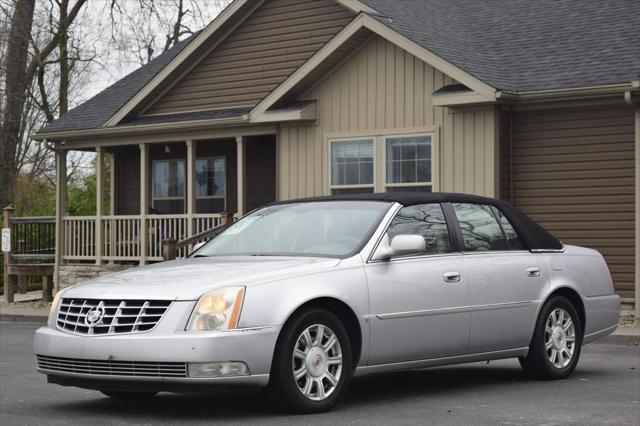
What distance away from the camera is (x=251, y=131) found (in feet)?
75.5

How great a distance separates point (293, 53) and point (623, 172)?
7.22 meters

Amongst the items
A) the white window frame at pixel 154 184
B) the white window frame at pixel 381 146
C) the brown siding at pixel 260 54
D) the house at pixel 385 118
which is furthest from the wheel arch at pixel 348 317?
the white window frame at pixel 154 184

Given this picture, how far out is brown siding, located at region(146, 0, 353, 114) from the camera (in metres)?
23.0

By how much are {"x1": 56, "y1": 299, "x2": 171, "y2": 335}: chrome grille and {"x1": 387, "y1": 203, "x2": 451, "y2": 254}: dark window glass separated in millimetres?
2145

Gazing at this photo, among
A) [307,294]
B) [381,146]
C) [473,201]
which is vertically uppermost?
[381,146]

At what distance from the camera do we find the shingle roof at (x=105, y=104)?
2588 centimetres

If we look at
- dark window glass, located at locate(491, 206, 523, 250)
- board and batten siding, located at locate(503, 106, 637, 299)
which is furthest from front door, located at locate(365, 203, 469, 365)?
board and batten siding, located at locate(503, 106, 637, 299)

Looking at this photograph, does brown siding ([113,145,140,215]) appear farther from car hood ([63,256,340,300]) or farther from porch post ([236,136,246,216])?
car hood ([63,256,340,300])

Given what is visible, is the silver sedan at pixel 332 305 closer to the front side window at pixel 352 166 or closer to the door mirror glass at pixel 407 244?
the door mirror glass at pixel 407 244

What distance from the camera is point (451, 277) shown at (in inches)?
375

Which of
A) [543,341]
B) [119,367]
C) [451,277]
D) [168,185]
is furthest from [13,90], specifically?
[119,367]

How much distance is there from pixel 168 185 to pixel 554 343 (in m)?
17.5

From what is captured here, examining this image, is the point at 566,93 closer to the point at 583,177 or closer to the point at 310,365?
the point at 583,177

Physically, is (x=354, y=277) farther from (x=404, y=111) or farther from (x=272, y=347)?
(x=404, y=111)
